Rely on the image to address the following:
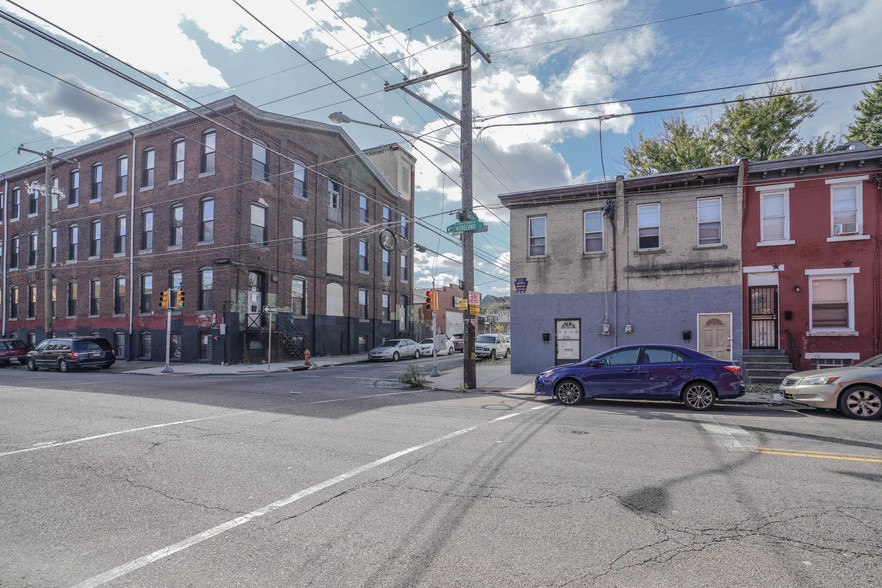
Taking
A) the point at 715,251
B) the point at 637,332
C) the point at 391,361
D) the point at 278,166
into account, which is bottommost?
the point at 391,361

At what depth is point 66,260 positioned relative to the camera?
1283 inches

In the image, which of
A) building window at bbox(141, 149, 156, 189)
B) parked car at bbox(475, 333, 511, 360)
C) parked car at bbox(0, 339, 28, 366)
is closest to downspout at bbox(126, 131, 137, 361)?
building window at bbox(141, 149, 156, 189)

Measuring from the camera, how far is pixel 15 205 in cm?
3741

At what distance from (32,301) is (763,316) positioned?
148 feet

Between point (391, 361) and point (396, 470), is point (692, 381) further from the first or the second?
point (391, 361)

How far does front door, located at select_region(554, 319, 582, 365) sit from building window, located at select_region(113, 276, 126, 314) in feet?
85.9

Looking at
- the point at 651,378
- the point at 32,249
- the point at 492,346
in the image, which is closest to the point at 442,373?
the point at 651,378

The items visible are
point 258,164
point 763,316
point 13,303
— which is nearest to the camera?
point 763,316

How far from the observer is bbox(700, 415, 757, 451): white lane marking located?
703cm

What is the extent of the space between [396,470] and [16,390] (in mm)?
14333

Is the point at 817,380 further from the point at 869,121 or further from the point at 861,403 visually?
the point at 869,121

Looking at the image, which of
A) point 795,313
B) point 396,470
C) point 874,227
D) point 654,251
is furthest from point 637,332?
point 396,470

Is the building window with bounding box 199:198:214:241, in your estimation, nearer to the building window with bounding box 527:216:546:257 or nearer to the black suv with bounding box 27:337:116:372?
the black suv with bounding box 27:337:116:372

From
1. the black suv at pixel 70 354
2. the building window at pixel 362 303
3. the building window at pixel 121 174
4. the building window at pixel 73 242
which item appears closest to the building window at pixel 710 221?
the building window at pixel 362 303
